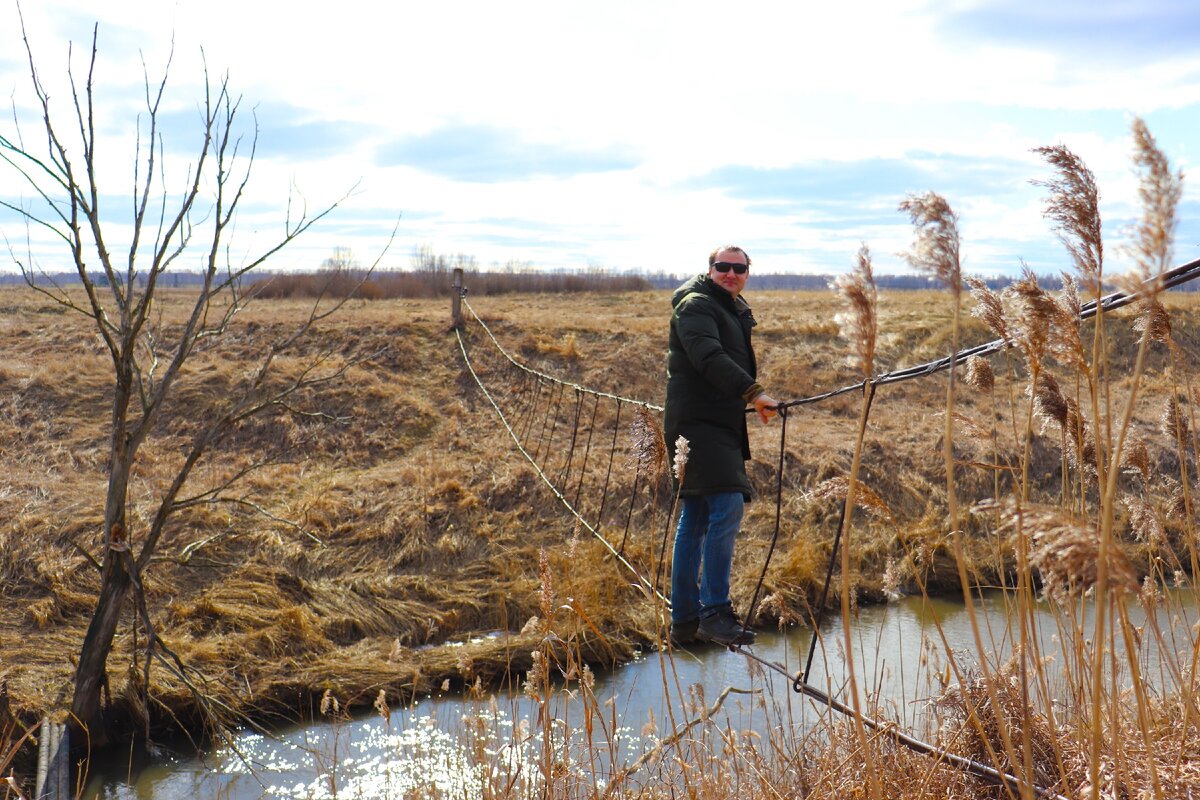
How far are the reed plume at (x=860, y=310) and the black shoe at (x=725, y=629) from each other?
2180 millimetres

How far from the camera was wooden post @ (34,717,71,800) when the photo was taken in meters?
4.33

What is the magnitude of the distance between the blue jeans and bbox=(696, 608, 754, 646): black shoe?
1.2 inches

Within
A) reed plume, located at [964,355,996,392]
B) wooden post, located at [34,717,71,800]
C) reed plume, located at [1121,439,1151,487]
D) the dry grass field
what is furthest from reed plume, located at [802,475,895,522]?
wooden post, located at [34,717,71,800]

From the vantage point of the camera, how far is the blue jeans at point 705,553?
3.65 metres

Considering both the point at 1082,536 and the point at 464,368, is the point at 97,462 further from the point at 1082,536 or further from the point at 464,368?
the point at 1082,536

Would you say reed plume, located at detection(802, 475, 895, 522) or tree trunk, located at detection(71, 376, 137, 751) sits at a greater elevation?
reed plume, located at detection(802, 475, 895, 522)

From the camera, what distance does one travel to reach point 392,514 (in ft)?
28.0

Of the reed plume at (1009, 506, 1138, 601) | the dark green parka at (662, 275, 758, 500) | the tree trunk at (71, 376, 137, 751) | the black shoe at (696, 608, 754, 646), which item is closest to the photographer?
the reed plume at (1009, 506, 1138, 601)

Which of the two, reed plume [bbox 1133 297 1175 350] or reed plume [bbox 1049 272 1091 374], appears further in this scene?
reed plume [bbox 1133 297 1175 350]

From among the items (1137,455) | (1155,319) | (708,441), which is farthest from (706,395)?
(1155,319)

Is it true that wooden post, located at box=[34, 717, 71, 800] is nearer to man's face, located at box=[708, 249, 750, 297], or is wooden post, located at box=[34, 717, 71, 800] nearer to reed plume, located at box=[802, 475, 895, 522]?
man's face, located at box=[708, 249, 750, 297]

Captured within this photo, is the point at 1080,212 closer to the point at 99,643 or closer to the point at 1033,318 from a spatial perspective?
the point at 1033,318

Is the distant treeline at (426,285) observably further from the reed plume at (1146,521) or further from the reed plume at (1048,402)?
the reed plume at (1048,402)

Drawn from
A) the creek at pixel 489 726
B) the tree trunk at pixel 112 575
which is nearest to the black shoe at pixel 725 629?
the creek at pixel 489 726
